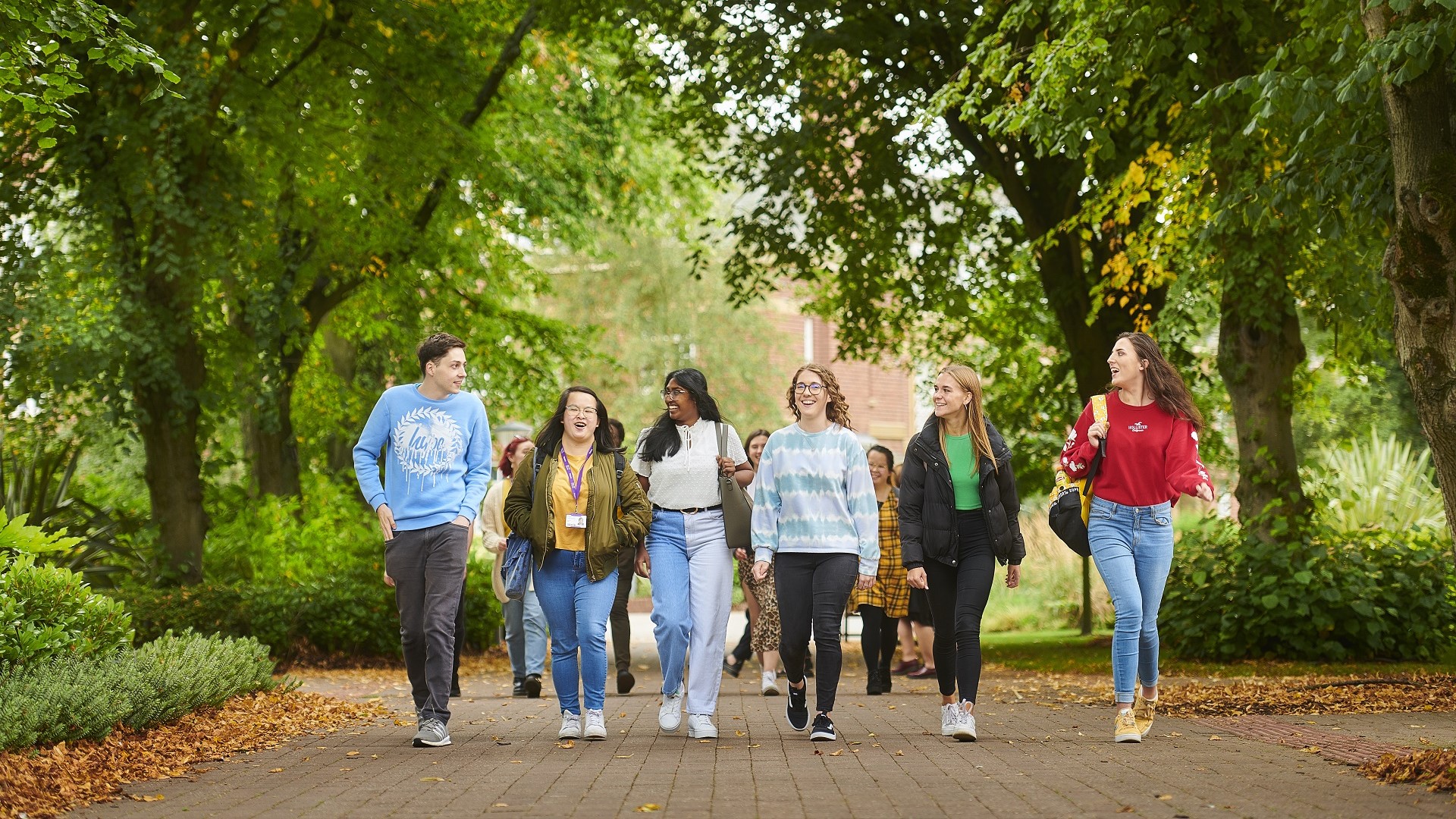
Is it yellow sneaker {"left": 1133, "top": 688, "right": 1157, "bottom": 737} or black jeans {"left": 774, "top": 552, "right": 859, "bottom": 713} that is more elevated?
black jeans {"left": 774, "top": 552, "right": 859, "bottom": 713}

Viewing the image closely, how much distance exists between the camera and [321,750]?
8.32 m

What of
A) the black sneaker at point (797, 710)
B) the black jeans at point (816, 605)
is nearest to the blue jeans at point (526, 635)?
the black sneaker at point (797, 710)

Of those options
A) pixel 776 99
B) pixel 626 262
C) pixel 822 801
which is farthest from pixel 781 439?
pixel 626 262

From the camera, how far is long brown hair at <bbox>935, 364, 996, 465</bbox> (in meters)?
8.40

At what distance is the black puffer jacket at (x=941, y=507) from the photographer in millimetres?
8258

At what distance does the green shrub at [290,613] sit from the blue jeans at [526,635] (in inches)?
154

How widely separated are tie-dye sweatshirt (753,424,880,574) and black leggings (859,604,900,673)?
4064mm

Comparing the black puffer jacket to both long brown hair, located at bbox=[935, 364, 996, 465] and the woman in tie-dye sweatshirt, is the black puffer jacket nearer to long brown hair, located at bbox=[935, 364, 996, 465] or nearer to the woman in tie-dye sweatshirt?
long brown hair, located at bbox=[935, 364, 996, 465]

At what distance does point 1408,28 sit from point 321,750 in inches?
285

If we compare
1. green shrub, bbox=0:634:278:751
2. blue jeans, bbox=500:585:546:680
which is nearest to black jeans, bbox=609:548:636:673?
blue jeans, bbox=500:585:546:680

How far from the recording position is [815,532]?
8172 mm

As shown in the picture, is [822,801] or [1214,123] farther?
[1214,123]

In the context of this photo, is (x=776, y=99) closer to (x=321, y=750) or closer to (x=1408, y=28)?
(x=1408, y=28)

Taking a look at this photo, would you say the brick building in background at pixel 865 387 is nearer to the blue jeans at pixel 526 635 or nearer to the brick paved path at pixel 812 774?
the blue jeans at pixel 526 635
